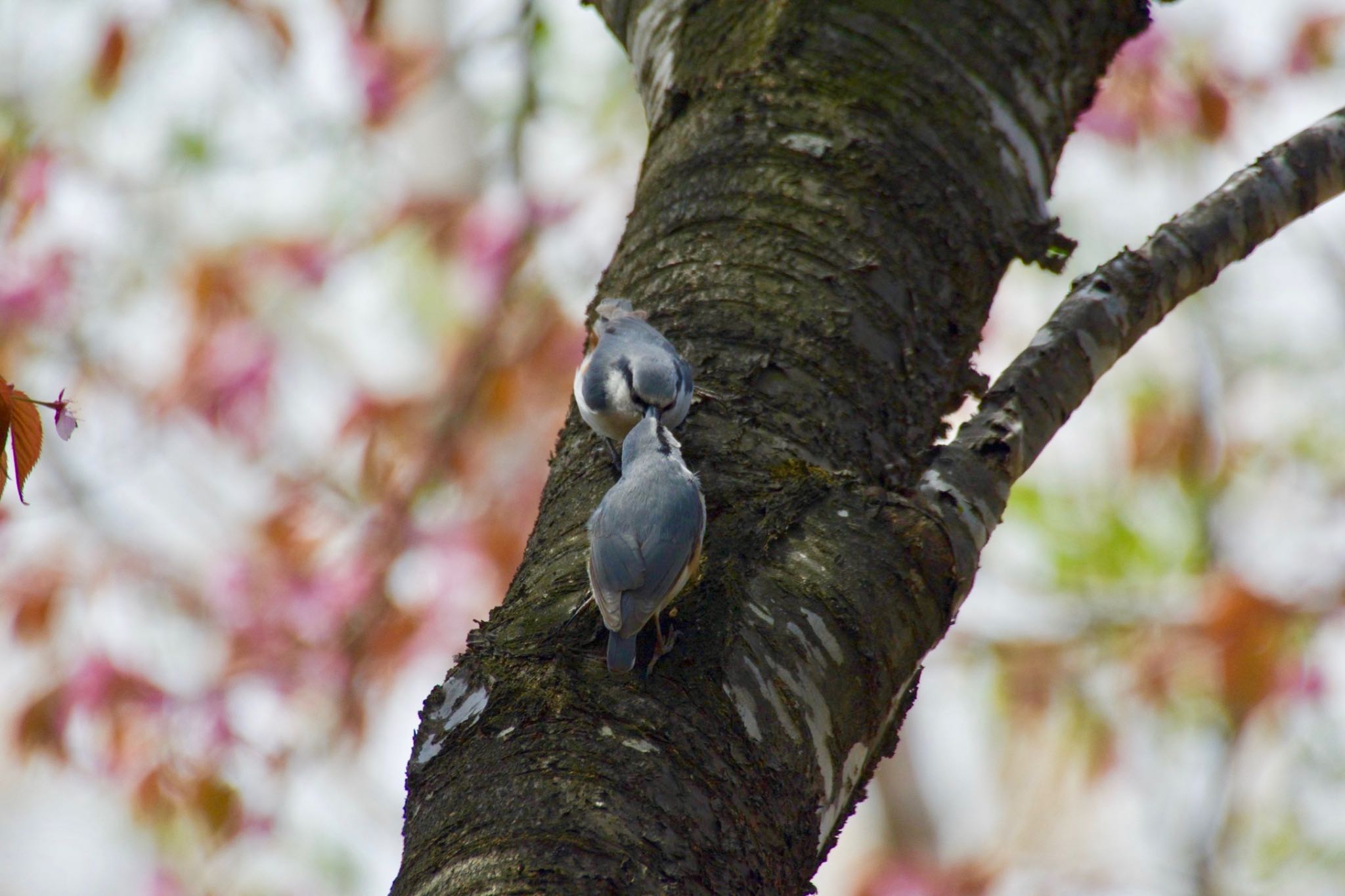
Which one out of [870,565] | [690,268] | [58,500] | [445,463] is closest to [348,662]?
[445,463]

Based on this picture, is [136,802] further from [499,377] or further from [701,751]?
[701,751]

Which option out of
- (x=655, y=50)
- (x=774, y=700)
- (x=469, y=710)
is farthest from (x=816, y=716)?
(x=655, y=50)

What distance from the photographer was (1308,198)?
1.99m

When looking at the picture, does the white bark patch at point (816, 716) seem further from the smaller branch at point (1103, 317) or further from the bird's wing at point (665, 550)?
the smaller branch at point (1103, 317)

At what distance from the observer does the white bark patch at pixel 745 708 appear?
1.29 metres

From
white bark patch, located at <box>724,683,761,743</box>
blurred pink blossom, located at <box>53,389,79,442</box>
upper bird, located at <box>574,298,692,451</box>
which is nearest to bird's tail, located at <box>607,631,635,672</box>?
white bark patch, located at <box>724,683,761,743</box>

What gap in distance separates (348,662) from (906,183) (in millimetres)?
3350

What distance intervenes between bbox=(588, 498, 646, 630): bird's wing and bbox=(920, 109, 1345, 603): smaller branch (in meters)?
0.43

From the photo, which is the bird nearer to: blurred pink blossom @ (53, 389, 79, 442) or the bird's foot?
the bird's foot

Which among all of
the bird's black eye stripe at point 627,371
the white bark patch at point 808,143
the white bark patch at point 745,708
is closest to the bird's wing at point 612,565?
→ the white bark patch at point 745,708

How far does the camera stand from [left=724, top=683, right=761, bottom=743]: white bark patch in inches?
50.9

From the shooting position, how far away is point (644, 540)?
54.4 inches

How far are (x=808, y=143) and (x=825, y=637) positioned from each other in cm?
90

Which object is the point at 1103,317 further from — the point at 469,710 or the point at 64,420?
the point at 64,420
